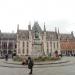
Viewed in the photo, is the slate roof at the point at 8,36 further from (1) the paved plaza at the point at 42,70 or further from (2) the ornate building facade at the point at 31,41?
(1) the paved plaza at the point at 42,70

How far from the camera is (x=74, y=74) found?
20.6 metres

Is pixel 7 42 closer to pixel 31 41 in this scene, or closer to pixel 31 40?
pixel 31 40

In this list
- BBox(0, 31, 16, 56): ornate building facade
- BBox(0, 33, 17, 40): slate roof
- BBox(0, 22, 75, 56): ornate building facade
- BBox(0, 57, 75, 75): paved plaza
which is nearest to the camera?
BBox(0, 57, 75, 75): paved plaza

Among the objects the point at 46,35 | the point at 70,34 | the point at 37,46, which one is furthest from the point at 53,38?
the point at 37,46

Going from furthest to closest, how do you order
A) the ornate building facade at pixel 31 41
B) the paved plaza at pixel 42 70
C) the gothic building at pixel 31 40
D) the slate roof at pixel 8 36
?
the slate roof at pixel 8 36 < the ornate building facade at pixel 31 41 < the gothic building at pixel 31 40 < the paved plaza at pixel 42 70

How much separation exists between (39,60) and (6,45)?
77.1 m

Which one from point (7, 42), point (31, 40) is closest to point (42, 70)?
point (31, 40)

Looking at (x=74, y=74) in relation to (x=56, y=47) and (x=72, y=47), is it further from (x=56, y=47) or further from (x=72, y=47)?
(x=72, y=47)

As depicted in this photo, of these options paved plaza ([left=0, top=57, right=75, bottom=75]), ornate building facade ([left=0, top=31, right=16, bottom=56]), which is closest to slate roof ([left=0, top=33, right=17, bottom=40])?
ornate building facade ([left=0, top=31, right=16, bottom=56])

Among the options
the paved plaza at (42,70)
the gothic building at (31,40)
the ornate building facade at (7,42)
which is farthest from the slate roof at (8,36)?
the paved plaza at (42,70)

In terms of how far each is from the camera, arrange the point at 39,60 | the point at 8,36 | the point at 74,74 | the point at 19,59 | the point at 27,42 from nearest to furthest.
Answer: the point at 74,74, the point at 39,60, the point at 19,59, the point at 27,42, the point at 8,36

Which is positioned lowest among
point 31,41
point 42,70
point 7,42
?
point 42,70

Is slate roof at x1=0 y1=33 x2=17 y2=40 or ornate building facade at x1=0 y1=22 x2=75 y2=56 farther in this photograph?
slate roof at x1=0 y1=33 x2=17 y2=40

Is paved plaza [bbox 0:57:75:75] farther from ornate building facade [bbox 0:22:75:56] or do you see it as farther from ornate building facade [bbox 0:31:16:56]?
ornate building facade [bbox 0:31:16:56]
